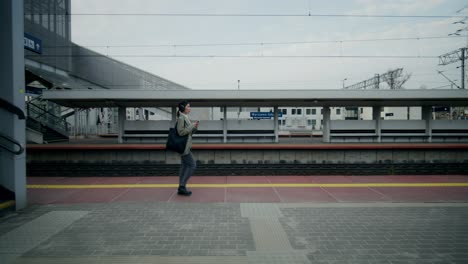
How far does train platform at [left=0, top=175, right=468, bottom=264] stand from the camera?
271 centimetres

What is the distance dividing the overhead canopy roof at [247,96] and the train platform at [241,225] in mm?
4997

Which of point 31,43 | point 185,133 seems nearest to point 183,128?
point 185,133

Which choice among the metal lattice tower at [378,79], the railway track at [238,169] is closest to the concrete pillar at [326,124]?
the railway track at [238,169]

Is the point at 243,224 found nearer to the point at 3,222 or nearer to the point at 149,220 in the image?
the point at 149,220

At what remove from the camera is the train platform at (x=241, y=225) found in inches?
107

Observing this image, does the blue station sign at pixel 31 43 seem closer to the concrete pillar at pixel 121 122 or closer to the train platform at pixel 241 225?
the train platform at pixel 241 225

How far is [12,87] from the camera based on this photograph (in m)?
4.09

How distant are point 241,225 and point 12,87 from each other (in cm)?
468

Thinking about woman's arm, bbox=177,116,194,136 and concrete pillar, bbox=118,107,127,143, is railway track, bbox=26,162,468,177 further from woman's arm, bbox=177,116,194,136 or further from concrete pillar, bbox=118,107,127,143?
concrete pillar, bbox=118,107,127,143

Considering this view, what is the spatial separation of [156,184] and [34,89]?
1218cm

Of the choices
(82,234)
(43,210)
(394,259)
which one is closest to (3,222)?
(43,210)

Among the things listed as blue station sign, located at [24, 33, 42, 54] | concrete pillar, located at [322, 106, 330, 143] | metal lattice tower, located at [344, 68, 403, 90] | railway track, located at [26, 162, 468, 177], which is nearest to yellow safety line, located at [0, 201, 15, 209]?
railway track, located at [26, 162, 468, 177]

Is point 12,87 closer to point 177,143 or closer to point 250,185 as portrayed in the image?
point 177,143

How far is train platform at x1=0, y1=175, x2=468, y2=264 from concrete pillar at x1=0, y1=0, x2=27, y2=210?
1.97 feet
